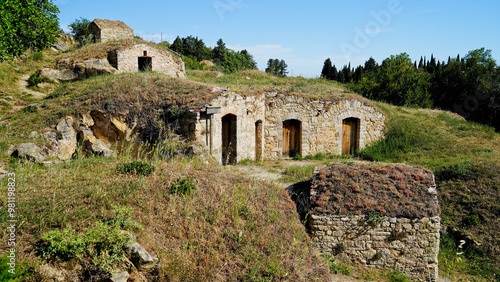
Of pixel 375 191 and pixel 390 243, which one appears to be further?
pixel 375 191

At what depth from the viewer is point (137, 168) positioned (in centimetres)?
735

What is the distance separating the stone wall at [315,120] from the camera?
1493 centimetres

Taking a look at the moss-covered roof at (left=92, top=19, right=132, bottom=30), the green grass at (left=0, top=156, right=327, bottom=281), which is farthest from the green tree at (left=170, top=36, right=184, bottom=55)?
the green grass at (left=0, top=156, right=327, bottom=281)

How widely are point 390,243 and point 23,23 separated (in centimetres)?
1416

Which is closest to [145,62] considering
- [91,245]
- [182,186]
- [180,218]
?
[182,186]

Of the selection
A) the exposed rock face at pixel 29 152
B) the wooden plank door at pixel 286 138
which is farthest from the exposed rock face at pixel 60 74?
the wooden plank door at pixel 286 138

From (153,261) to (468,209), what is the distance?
33.2 feet

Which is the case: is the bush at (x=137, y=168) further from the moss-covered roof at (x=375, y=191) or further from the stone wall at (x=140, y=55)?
the stone wall at (x=140, y=55)

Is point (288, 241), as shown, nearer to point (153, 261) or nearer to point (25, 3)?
point (153, 261)

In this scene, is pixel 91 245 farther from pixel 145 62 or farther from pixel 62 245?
pixel 145 62

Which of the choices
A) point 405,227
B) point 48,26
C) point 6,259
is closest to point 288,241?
point 405,227

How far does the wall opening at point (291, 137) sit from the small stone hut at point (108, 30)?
456 inches

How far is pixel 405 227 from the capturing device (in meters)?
8.27

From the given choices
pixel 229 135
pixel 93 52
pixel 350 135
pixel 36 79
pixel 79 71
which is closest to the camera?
pixel 229 135
